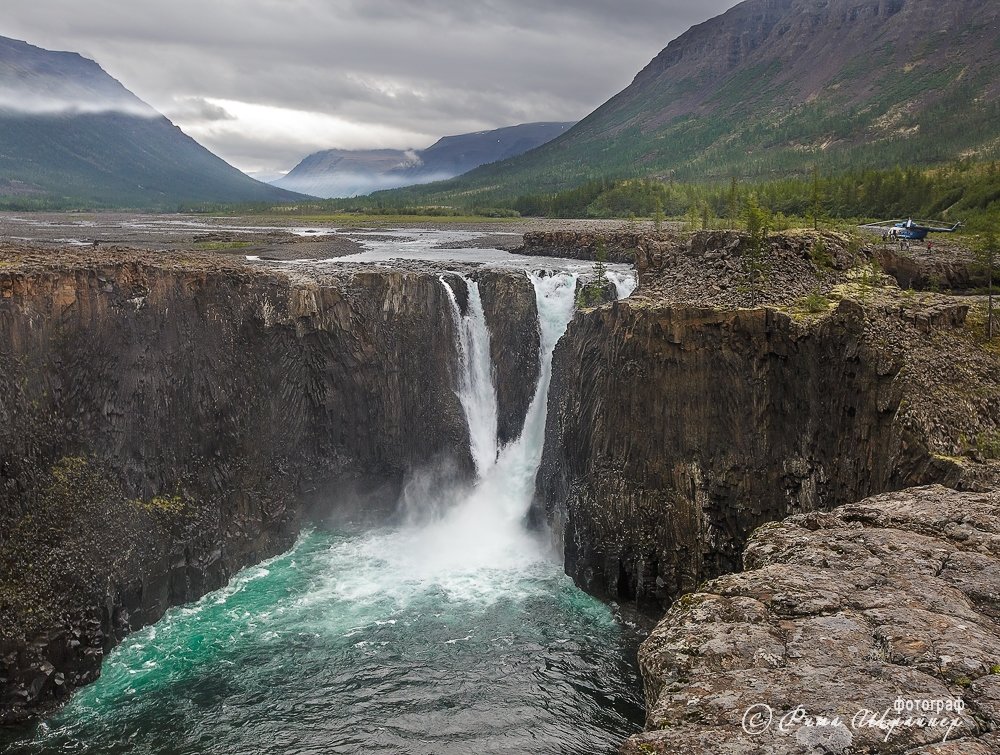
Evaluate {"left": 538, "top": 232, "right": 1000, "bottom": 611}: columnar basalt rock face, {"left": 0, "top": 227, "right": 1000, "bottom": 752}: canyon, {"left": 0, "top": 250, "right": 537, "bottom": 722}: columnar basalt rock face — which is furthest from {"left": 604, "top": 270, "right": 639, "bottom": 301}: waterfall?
{"left": 538, "top": 232, "right": 1000, "bottom": 611}: columnar basalt rock face

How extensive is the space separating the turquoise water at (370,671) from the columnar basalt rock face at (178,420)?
8.35ft

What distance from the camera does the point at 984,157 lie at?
118375 mm

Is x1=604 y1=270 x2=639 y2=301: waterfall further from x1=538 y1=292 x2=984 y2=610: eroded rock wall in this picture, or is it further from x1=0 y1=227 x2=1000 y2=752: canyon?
x1=538 y1=292 x2=984 y2=610: eroded rock wall

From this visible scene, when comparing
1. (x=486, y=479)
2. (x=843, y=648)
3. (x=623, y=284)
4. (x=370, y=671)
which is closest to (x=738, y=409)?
(x=486, y=479)

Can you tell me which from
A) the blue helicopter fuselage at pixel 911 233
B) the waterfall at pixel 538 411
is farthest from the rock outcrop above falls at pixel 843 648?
the blue helicopter fuselage at pixel 911 233

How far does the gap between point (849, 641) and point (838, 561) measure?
389 cm

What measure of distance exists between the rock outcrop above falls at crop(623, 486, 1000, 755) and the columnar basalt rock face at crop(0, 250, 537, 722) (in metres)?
26.8

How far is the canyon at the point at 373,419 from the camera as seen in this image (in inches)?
1299

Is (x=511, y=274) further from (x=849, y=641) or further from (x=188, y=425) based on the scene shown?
(x=849, y=641)

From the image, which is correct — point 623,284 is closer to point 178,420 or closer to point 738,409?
point 738,409

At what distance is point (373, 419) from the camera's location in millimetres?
49688

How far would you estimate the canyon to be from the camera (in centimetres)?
3300

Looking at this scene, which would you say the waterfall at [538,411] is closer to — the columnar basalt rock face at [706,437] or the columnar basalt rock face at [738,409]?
the columnar basalt rock face at [738,409]

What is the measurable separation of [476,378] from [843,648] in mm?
36973
